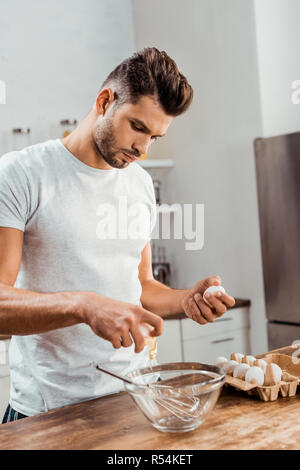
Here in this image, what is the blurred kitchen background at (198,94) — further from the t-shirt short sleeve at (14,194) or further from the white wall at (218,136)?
the t-shirt short sleeve at (14,194)

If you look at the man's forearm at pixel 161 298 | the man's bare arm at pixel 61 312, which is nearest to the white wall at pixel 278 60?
the man's forearm at pixel 161 298

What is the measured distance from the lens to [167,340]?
2.74 m

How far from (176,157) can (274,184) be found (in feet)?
2.63

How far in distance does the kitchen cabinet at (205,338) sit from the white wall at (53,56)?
1.26 metres

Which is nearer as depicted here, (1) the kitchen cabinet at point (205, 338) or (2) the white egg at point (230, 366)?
(2) the white egg at point (230, 366)

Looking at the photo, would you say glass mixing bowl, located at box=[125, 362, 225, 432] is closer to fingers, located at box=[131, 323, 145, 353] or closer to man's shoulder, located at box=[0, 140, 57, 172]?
fingers, located at box=[131, 323, 145, 353]

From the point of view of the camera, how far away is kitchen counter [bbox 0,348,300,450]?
104 centimetres

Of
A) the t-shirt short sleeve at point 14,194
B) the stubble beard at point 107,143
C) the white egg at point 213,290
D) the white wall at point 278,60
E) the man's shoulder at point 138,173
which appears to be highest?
the white wall at point 278,60

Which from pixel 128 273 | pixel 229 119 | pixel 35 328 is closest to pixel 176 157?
pixel 229 119

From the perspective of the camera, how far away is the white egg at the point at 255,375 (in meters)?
1.28

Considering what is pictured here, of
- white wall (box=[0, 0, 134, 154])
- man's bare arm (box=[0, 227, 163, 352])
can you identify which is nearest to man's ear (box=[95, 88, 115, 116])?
man's bare arm (box=[0, 227, 163, 352])

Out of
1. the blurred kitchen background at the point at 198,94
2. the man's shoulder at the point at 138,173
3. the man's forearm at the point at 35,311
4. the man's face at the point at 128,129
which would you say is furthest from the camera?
the blurred kitchen background at the point at 198,94

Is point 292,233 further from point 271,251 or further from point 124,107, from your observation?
point 124,107

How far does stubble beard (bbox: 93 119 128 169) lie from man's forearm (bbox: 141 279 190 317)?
Answer: 0.37 meters
